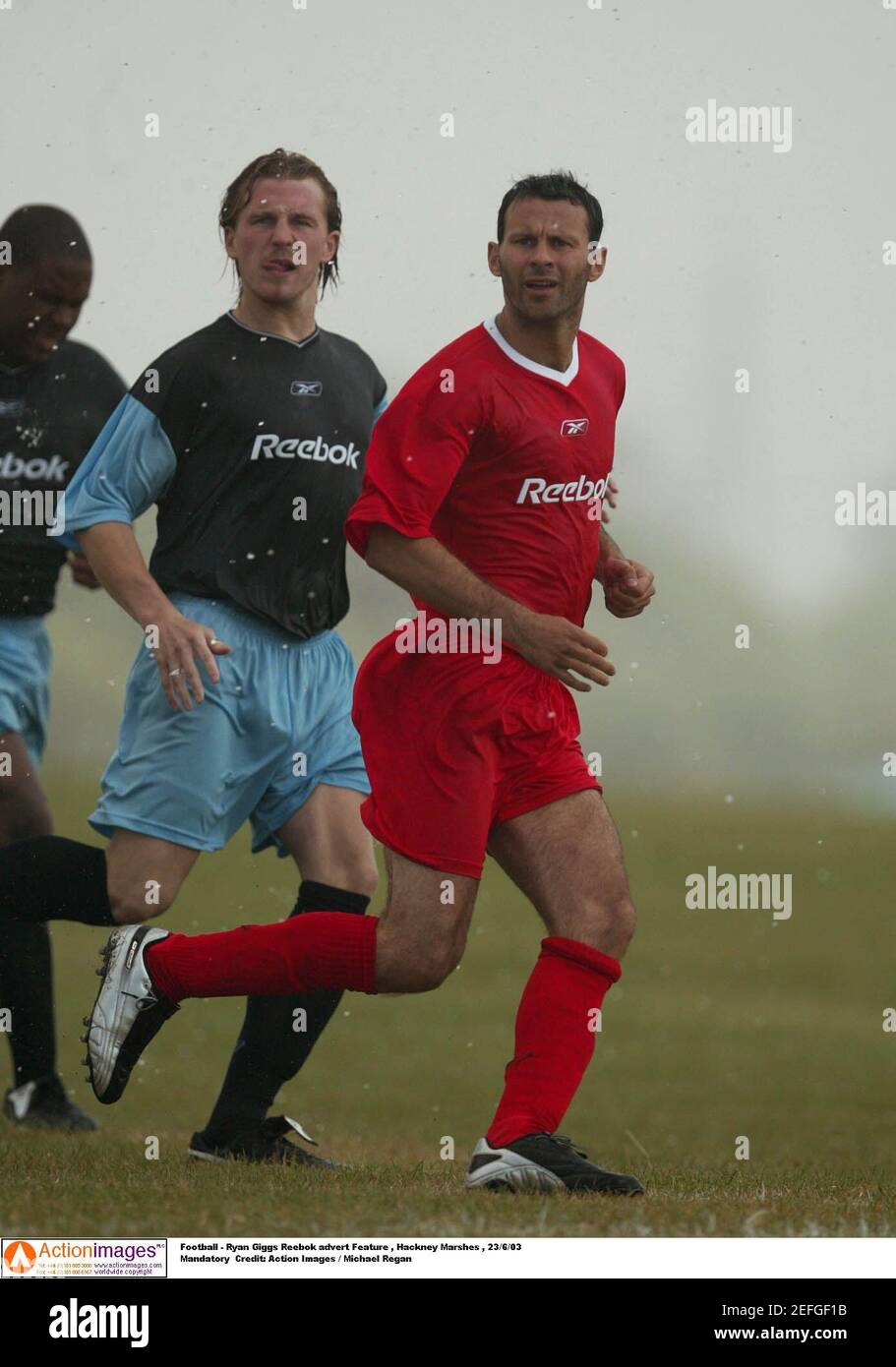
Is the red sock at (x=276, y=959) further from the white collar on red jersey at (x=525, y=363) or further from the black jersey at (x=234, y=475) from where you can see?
the white collar on red jersey at (x=525, y=363)

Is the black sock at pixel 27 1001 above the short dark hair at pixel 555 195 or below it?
below

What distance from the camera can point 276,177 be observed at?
529cm

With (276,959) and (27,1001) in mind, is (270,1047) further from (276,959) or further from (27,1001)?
(27,1001)

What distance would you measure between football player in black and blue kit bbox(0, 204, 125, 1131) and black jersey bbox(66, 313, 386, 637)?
69cm

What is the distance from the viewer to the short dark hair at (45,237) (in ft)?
19.0

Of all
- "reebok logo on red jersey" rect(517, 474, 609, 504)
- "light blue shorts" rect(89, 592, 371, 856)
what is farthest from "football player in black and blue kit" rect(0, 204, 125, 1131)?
"reebok logo on red jersey" rect(517, 474, 609, 504)

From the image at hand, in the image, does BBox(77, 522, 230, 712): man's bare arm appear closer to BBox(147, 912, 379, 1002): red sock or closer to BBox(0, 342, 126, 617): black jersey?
BBox(147, 912, 379, 1002): red sock

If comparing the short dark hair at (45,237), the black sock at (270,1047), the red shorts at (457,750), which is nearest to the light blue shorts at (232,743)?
the black sock at (270,1047)

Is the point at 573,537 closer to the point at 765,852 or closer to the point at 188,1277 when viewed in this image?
the point at 188,1277

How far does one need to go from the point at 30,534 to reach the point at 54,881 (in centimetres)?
116

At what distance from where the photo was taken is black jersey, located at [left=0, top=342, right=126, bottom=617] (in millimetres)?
5941
